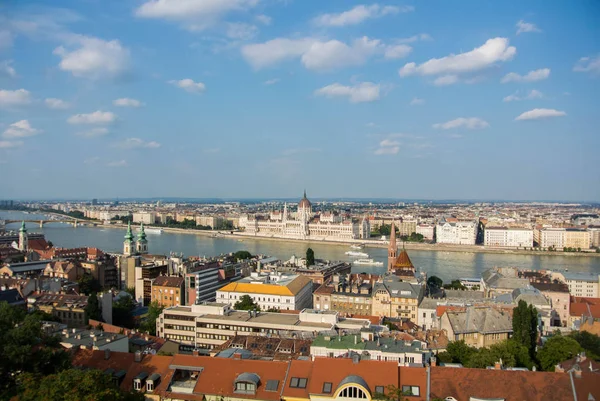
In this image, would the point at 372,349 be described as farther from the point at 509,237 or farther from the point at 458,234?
the point at 458,234

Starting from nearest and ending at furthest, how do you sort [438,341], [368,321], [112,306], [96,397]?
[96,397]
[438,341]
[368,321]
[112,306]

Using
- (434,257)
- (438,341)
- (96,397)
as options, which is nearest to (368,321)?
(438,341)

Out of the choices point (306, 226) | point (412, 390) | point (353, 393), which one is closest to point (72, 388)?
point (353, 393)

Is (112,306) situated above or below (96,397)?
below

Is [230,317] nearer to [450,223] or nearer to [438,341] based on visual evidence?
[438,341]

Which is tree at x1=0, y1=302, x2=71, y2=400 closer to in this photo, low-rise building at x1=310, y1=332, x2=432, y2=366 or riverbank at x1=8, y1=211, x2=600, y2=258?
low-rise building at x1=310, y1=332, x2=432, y2=366

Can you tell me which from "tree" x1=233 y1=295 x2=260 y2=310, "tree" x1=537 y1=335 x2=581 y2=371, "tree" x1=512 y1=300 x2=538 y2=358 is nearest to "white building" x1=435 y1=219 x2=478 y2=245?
"tree" x1=233 y1=295 x2=260 y2=310

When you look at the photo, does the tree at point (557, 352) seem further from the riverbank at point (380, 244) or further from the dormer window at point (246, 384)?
the riverbank at point (380, 244)
